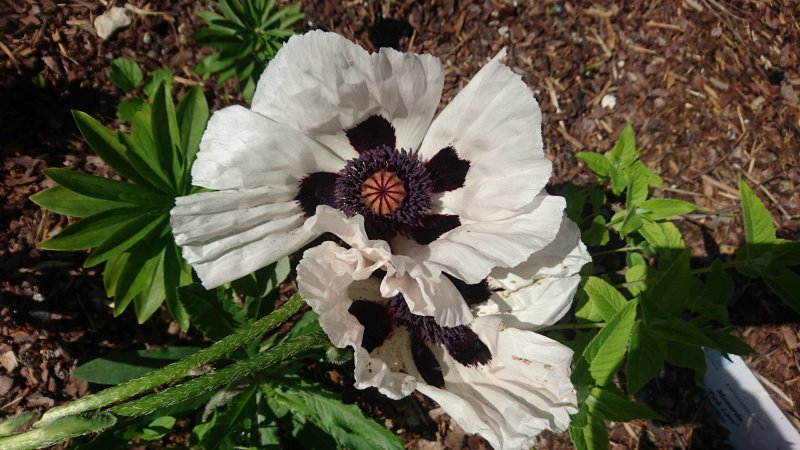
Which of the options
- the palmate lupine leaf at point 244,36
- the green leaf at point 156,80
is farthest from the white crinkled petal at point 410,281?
the green leaf at point 156,80

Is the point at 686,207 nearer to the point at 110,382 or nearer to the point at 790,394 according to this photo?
the point at 790,394

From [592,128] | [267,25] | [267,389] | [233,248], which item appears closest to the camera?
[233,248]

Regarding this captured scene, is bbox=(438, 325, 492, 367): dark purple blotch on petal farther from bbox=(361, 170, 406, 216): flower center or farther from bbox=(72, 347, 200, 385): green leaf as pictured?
bbox=(72, 347, 200, 385): green leaf

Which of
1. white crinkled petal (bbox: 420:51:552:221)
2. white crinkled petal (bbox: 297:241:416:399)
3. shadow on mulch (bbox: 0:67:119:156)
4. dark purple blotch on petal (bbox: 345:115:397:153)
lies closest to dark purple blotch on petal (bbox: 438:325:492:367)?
white crinkled petal (bbox: 297:241:416:399)

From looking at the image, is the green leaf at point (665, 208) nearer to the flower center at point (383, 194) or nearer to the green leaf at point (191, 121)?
the flower center at point (383, 194)

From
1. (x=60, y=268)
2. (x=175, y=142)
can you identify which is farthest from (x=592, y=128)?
(x=60, y=268)
